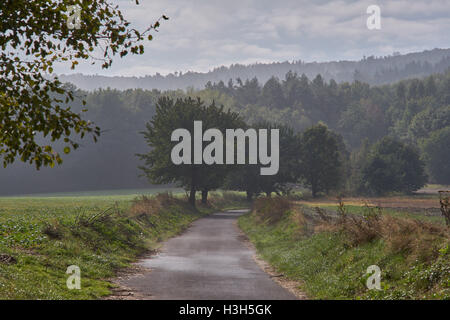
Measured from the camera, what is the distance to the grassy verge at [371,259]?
1240 cm

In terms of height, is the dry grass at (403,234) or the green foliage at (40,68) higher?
the green foliage at (40,68)

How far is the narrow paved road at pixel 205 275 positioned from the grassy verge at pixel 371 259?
1.20m

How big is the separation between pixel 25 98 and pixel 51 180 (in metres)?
127

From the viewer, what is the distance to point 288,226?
32.1m

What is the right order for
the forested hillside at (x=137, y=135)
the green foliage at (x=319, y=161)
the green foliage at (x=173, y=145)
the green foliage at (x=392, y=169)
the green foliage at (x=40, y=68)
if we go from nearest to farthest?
1. the green foliage at (x=40, y=68)
2. the green foliage at (x=173, y=145)
3. the green foliage at (x=319, y=161)
4. the green foliage at (x=392, y=169)
5. the forested hillside at (x=137, y=135)

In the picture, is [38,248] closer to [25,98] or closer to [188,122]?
[25,98]

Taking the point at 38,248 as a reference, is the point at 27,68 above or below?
above

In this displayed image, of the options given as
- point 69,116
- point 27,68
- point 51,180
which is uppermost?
point 27,68

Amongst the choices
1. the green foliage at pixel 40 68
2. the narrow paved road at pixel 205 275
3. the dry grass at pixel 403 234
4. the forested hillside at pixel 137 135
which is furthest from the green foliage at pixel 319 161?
the green foliage at pixel 40 68

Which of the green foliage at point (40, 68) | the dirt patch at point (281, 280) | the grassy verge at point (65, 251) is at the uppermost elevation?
the green foliage at point (40, 68)

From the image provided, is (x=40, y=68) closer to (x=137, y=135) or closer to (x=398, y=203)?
(x=398, y=203)

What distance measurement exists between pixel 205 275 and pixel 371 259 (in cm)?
563

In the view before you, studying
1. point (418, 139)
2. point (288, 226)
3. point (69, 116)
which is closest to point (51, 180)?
point (418, 139)

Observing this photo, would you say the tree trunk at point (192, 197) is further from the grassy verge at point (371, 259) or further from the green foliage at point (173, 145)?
the grassy verge at point (371, 259)
